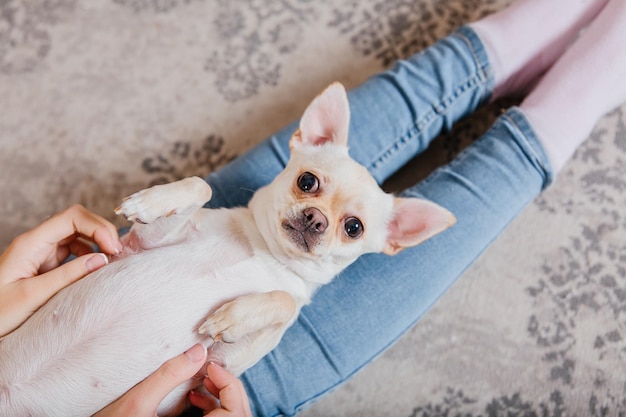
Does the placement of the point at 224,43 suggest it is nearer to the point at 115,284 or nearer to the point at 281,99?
the point at 281,99

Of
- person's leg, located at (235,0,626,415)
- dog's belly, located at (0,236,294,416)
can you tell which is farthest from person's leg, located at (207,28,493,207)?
dog's belly, located at (0,236,294,416)

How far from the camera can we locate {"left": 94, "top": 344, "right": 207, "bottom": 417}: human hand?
109 centimetres

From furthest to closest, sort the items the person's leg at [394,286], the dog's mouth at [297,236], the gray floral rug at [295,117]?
the gray floral rug at [295,117]
the person's leg at [394,286]
the dog's mouth at [297,236]

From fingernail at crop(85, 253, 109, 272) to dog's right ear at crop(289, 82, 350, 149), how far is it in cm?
53

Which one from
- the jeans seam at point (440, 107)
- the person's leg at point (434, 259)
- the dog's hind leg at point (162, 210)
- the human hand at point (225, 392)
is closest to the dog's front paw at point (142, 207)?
the dog's hind leg at point (162, 210)

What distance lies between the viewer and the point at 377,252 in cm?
136

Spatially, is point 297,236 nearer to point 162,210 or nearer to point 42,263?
point 162,210

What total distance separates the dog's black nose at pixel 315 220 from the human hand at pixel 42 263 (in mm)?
464

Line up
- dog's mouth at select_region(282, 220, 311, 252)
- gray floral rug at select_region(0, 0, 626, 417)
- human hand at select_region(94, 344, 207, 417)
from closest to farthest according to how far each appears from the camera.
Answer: human hand at select_region(94, 344, 207, 417), dog's mouth at select_region(282, 220, 311, 252), gray floral rug at select_region(0, 0, 626, 417)

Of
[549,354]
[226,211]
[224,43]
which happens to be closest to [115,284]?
[226,211]

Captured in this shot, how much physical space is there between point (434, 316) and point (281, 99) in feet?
2.98

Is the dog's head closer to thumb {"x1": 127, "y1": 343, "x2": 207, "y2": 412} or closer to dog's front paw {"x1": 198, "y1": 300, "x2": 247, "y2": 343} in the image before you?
dog's front paw {"x1": 198, "y1": 300, "x2": 247, "y2": 343}

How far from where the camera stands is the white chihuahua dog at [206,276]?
1.10m

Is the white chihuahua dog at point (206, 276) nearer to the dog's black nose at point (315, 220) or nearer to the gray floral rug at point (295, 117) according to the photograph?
the dog's black nose at point (315, 220)
